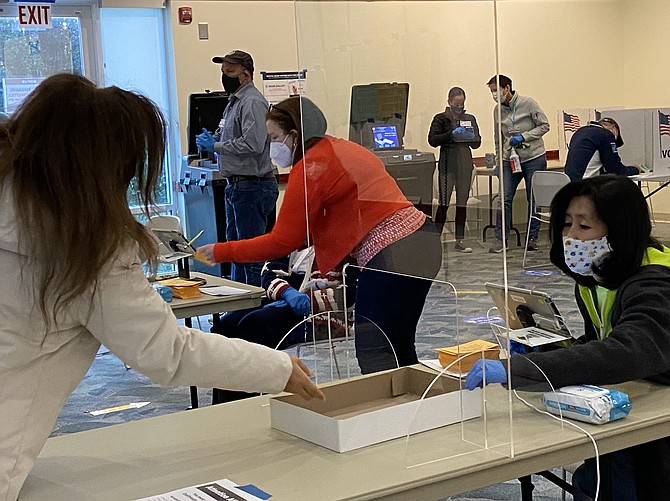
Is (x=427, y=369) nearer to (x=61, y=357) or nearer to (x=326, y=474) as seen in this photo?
(x=326, y=474)

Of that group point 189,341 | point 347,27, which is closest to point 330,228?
point 347,27

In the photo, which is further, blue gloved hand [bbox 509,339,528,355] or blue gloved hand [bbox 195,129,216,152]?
blue gloved hand [bbox 195,129,216,152]

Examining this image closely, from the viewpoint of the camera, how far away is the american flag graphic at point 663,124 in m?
7.86

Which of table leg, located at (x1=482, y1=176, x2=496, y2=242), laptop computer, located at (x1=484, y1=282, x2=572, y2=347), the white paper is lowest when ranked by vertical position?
the white paper

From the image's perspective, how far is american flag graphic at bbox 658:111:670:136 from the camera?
7.86 metres

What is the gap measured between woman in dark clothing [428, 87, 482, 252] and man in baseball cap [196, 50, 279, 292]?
3.91m

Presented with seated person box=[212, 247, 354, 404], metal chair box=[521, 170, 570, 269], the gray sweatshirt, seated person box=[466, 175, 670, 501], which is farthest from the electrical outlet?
seated person box=[466, 175, 670, 501]

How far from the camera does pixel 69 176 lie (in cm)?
151

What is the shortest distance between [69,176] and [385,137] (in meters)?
1.11

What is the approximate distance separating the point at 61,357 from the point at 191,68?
21.7 feet

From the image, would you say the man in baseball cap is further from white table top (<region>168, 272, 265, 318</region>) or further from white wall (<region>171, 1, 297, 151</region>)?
white table top (<region>168, 272, 265, 318</region>)

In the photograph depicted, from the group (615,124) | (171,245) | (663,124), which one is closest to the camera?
(171,245)

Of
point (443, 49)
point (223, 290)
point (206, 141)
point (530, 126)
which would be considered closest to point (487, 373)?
point (443, 49)

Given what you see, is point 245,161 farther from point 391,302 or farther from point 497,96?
point 497,96
